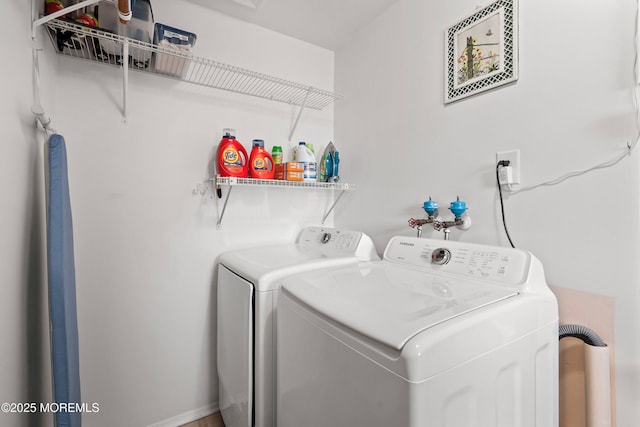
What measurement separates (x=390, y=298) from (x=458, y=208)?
0.71m

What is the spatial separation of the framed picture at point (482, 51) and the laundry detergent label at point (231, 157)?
4.05 ft

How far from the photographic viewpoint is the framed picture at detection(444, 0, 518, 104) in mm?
1277

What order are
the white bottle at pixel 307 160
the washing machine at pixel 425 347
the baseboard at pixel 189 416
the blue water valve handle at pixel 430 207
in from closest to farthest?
the washing machine at pixel 425 347
the blue water valve handle at pixel 430 207
the baseboard at pixel 189 416
the white bottle at pixel 307 160

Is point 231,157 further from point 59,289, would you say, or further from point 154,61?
point 59,289

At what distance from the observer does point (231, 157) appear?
5.77 ft

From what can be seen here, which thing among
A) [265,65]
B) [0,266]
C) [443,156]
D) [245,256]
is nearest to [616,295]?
[443,156]

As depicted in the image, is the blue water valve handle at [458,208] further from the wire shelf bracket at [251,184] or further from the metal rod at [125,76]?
the metal rod at [125,76]

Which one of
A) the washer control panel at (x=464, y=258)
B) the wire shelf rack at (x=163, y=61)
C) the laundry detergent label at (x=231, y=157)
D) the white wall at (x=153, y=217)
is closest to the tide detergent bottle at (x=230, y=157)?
the laundry detergent label at (x=231, y=157)

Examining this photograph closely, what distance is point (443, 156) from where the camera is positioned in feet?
5.16

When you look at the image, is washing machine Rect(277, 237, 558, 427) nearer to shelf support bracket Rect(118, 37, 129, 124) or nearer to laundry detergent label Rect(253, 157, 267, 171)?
laundry detergent label Rect(253, 157, 267, 171)

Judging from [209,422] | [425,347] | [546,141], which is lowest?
[209,422]

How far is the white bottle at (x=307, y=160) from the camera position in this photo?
199 cm

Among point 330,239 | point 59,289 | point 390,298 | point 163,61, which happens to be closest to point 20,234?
point 59,289

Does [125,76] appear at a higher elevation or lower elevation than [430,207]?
higher
